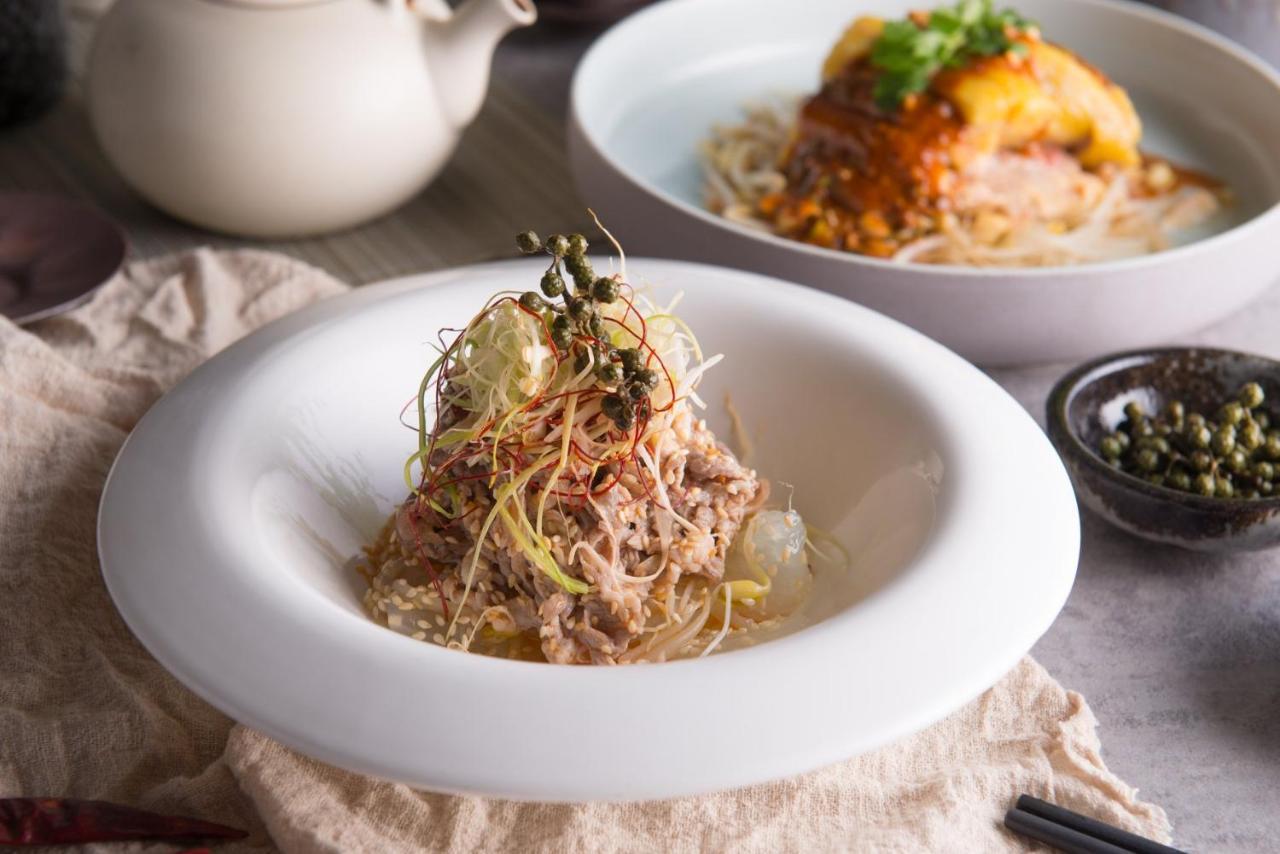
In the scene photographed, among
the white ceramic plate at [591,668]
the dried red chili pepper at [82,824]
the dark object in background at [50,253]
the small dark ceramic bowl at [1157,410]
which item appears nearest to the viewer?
the white ceramic plate at [591,668]

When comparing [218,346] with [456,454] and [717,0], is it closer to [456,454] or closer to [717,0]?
[456,454]

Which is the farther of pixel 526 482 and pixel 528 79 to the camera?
pixel 528 79

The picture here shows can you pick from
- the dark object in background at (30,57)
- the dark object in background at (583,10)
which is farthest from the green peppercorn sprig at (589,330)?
the dark object in background at (583,10)

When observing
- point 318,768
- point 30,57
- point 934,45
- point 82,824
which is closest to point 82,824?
point 82,824

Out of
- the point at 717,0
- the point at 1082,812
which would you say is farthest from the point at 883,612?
the point at 717,0

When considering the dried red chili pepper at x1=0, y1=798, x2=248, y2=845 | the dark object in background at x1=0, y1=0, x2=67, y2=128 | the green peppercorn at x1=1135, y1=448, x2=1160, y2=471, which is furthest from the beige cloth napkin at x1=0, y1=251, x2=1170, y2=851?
the dark object in background at x1=0, y1=0, x2=67, y2=128

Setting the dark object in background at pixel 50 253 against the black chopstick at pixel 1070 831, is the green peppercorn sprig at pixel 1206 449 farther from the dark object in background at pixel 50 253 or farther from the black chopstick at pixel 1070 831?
the dark object in background at pixel 50 253

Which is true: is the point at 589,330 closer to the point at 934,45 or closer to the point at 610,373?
the point at 610,373

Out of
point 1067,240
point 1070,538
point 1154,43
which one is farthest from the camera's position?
point 1154,43
